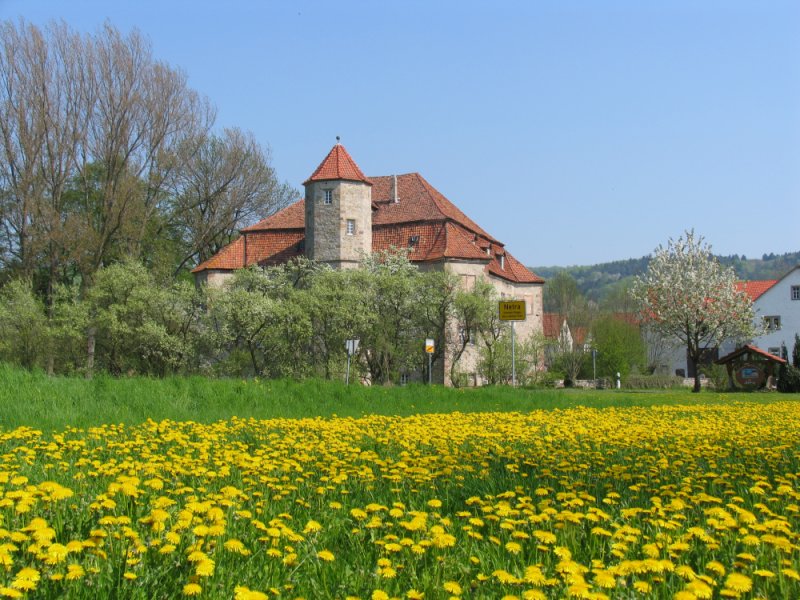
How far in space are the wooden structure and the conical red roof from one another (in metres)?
24.3

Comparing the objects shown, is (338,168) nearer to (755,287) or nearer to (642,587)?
(755,287)

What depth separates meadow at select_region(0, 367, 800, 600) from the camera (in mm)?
4289

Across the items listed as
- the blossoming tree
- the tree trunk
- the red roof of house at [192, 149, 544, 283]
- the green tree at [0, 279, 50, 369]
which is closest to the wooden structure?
the blossoming tree

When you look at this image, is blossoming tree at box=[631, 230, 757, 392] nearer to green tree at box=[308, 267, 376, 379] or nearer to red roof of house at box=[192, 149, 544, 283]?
red roof of house at box=[192, 149, 544, 283]

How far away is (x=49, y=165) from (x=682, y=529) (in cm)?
4975

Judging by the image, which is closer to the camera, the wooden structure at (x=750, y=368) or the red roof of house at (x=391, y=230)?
the wooden structure at (x=750, y=368)

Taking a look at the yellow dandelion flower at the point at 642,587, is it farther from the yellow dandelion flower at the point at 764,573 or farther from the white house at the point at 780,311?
the white house at the point at 780,311

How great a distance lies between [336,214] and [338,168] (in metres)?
2.89

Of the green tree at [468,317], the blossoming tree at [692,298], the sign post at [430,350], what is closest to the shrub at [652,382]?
the blossoming tree at [692,298]

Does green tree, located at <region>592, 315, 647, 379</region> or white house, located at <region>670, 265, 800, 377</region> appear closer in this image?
white house, located at <region>670, 265, 800, 377</region>

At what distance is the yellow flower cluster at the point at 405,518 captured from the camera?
427 cm

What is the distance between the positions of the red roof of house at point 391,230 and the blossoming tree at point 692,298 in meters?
10.8

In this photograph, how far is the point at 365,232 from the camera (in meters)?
53.7

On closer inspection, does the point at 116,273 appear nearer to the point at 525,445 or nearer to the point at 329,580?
the point at 525,445
